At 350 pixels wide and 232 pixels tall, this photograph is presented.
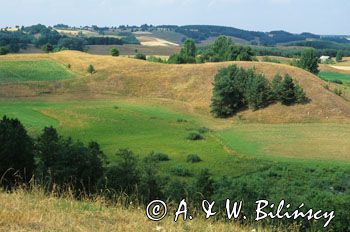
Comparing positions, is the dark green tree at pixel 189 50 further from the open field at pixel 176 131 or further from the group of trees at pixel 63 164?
the group of trees at pixel 63 164

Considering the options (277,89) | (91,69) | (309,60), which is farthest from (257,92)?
(309,60)

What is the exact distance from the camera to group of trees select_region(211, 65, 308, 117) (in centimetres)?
7412

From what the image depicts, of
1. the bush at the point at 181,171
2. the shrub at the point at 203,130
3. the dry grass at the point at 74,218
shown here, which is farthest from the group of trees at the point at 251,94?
the dry grass at the point at 74,218

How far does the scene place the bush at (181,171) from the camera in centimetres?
3869

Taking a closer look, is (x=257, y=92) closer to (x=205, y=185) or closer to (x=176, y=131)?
(x=176, y=131)

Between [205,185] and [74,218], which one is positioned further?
[205,185]

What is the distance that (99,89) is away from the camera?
88.1 metres

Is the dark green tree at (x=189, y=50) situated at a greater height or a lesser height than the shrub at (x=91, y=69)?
greater

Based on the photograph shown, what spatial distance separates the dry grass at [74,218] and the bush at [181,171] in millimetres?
27763

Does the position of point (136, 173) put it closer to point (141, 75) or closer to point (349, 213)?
point (349, 213)

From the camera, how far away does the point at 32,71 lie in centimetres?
9625

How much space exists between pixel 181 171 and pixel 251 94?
3743 cm

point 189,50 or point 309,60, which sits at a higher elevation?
point 189,50

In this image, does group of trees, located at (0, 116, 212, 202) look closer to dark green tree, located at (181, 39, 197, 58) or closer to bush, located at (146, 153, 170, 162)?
bush, located at (146, 153, 170, 162)
